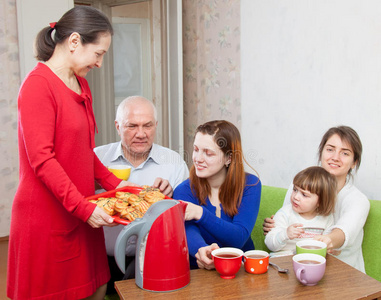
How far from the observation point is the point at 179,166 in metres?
2.03

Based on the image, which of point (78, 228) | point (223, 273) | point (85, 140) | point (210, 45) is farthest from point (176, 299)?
point (210, 45)

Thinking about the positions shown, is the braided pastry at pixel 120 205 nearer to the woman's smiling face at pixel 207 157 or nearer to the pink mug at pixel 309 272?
the woman's smiling face at pixel 207 157

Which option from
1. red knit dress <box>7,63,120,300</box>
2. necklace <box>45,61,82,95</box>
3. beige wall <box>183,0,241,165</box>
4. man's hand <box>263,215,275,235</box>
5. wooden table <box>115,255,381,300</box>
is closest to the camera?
wooden table <box>115,255,381,300</box>

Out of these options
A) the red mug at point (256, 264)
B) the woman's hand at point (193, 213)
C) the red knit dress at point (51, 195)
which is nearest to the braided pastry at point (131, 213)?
the red knit dress at point (51, 195)

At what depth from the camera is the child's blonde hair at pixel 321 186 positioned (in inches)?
65.1

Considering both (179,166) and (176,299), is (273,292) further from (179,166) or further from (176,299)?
(179,166)

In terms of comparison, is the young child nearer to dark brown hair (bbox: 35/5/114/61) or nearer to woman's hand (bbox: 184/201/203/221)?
woman's hand (bbox: 184/201/203/221)

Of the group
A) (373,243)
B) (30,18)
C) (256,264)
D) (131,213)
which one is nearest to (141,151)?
(131,213)

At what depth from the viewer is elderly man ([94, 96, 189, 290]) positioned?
193cm

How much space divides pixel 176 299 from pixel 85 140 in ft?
2.06

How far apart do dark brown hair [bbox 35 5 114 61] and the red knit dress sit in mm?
94

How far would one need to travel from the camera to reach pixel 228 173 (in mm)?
1663

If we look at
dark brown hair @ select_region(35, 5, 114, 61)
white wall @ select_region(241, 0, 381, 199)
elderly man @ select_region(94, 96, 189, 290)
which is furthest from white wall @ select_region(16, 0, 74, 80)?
dark brown hair @ select_region(35, 5, 114, 61)

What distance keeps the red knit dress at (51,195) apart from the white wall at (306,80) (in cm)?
146
